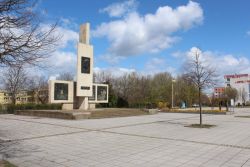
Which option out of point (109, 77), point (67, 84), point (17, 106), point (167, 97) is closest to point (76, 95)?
point (67, 84)

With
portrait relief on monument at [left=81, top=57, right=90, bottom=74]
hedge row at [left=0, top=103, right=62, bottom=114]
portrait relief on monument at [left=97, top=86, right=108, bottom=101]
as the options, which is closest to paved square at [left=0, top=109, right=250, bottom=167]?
portrait relief on monument at [left=81, top=57, right=90, bottom=74]

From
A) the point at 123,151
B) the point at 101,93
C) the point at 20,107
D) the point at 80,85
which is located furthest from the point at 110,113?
the point at 123,151

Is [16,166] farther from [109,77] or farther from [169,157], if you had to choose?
[109,77]

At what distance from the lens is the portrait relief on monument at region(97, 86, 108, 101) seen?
4244 centimetres

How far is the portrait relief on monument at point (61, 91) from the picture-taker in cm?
3603

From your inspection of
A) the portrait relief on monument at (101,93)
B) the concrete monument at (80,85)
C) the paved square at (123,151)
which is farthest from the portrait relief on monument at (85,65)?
the paved square at (123,151)

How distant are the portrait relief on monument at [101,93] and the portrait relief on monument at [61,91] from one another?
262 inches

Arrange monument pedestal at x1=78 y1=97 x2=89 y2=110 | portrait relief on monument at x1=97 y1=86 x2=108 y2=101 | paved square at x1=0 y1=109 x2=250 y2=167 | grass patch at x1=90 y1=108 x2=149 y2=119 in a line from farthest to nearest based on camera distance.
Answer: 1. portrait relief on monument at x1=97 y1=86 x2=108 y2=101
2. monument pedestal at x1=78 y1=97 x2=89 y2=110
3. grass patch at x1=90 y1=108 x2=149 y2=119
4. paved square at x1=0 y1=109 x2=250 y2=167

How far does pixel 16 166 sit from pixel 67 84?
29.3 m

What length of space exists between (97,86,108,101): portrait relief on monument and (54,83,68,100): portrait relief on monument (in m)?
6.65

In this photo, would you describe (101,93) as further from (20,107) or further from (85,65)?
(20,107)

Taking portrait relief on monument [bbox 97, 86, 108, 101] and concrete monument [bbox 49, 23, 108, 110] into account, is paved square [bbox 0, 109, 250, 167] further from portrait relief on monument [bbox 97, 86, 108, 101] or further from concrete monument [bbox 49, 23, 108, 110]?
portrait relief on monument [bbox 97, 86, 108, 101]

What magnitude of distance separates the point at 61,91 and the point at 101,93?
25.8ft

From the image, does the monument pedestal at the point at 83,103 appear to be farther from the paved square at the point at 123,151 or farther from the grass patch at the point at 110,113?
the paved square at the point at 123,151
